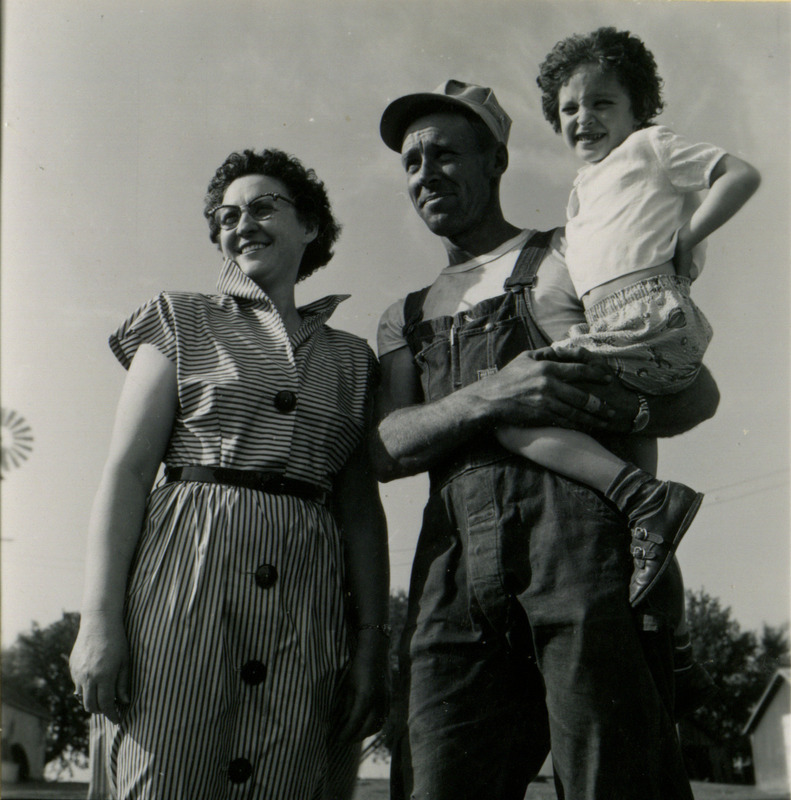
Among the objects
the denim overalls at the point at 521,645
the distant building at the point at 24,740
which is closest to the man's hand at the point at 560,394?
the denim overalls at the point at 521,645

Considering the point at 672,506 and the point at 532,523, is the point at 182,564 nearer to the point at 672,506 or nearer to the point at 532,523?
the point at 532,523

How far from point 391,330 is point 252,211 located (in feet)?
2.19

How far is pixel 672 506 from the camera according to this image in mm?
2180

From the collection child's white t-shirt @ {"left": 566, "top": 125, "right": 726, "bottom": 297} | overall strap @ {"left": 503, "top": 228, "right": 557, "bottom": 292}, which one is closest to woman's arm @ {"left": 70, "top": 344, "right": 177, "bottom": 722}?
overall strap @ {"left": 503, "top": 228, "right": 557, "bottom": 292}

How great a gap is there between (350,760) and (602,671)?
87 cm

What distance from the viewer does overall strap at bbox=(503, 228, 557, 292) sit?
2705mm

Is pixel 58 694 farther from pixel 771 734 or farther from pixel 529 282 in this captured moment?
pixel 529 282

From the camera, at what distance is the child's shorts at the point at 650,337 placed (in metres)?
2.43

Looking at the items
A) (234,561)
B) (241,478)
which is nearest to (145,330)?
(241,478)

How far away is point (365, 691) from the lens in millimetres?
2492

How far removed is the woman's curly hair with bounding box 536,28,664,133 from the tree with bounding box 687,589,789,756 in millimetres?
32179

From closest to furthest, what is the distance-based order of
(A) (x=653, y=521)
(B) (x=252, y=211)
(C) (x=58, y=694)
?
(A) (x=653, y=521), (B) (x=252, y=211), (C) (x=58, y=694)

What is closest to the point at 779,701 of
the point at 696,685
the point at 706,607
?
the point at 706,607

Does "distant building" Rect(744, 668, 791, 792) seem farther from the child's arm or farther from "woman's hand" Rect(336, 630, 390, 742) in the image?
the child's arm
